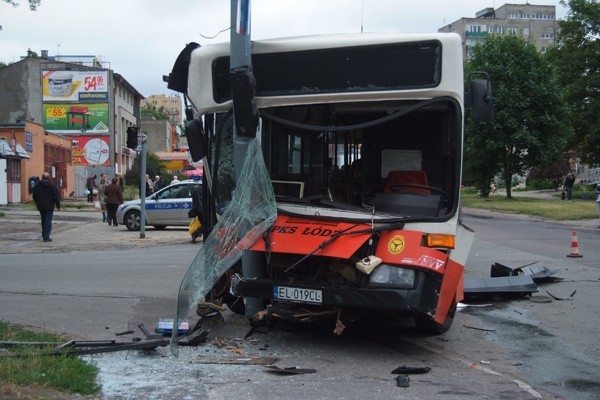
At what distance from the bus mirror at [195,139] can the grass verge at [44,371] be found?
8.18 ft

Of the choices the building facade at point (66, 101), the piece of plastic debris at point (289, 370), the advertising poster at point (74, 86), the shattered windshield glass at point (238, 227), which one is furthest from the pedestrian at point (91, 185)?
the piece of plastic debris at point (289, 370)

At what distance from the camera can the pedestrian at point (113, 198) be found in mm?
26141

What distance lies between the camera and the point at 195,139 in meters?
7.94

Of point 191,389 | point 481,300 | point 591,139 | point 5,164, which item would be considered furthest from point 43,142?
point 191,389

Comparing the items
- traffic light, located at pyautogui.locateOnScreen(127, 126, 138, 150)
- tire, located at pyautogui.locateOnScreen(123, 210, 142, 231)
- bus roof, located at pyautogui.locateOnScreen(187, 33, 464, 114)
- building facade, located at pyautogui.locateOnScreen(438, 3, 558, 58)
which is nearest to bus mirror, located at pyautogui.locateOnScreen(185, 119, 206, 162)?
bus roof, located at pyautogui.locateOnScreen(187, 33, 464, 114)

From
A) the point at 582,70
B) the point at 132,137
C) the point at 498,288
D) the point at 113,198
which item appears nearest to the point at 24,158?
the point at 113,198

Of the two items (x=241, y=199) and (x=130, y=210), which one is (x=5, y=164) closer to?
(x=130, y=210)

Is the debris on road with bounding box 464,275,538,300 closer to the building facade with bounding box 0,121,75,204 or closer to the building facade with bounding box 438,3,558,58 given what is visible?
the building facade with bounding box 0,121,75,204

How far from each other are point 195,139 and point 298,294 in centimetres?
203

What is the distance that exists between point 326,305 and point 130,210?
19.1 meters

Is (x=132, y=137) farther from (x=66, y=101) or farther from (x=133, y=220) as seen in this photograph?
(x=66, y=101)

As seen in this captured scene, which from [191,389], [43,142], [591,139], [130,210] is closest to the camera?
[191,389]

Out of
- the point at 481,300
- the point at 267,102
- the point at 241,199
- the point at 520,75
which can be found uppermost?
the point at 520,75

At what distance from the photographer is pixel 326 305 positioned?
7109 mm
